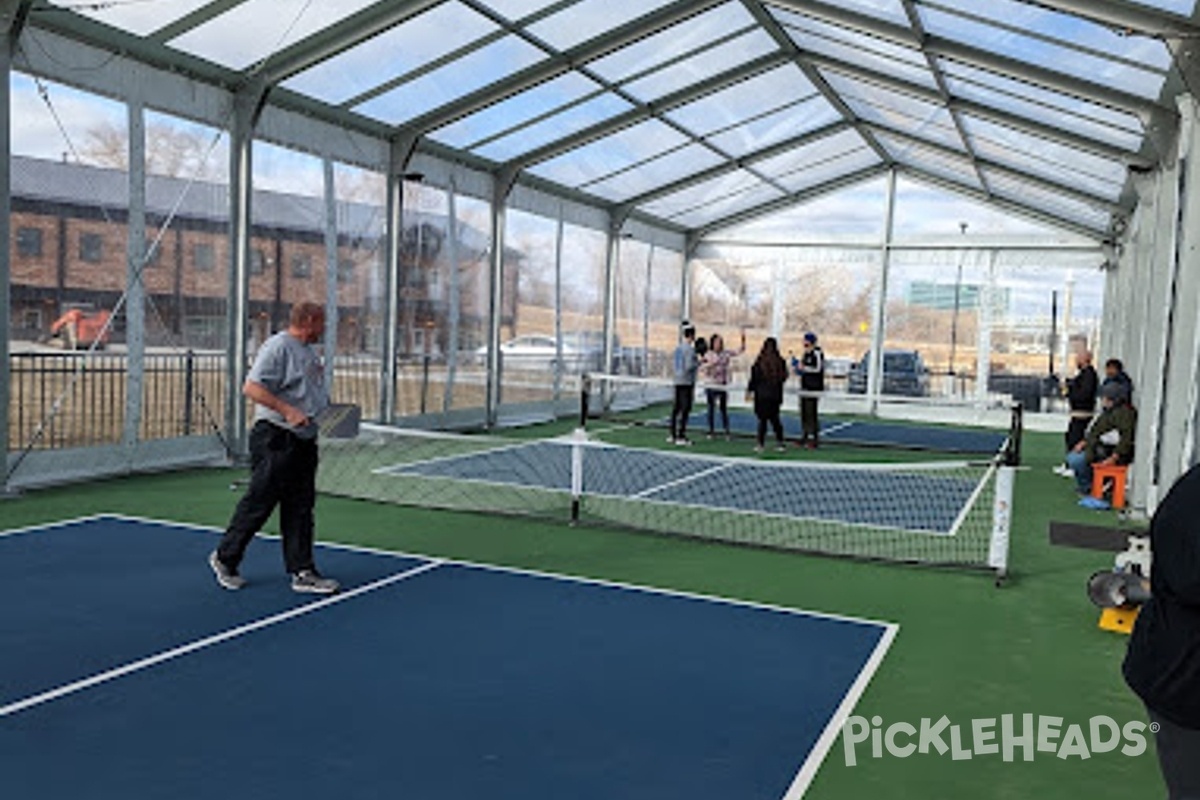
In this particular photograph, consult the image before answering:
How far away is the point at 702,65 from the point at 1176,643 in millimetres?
15151

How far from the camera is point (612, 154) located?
20062mm

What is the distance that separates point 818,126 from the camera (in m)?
21.8

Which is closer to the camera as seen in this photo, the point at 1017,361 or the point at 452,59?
the point at 452,59

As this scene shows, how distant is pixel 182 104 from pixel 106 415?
3.54m

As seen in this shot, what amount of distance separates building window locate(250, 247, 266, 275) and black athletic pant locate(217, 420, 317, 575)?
22.3 feet

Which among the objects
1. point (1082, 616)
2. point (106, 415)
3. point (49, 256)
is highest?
point (49, 256)

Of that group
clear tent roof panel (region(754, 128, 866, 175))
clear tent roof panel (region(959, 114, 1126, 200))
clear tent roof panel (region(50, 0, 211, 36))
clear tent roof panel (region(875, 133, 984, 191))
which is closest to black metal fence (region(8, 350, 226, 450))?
clear tent roof panel (region(50, 0, 211, 36))

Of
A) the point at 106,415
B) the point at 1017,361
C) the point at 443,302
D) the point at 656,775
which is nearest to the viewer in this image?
the point at 656,775

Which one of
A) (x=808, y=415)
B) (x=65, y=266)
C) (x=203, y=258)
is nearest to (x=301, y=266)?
(x=203, y=258)

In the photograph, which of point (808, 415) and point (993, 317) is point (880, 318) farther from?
point (808, 415)

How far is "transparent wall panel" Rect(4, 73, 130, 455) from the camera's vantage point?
1051 cm

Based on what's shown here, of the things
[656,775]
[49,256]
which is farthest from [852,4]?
[656,775]

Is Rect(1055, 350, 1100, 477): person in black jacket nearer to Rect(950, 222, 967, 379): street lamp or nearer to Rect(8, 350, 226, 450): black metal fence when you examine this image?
Rect(950, 222, 967, 379): street lamp

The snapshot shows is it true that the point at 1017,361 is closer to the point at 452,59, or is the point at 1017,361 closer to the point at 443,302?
the point at 443,302
